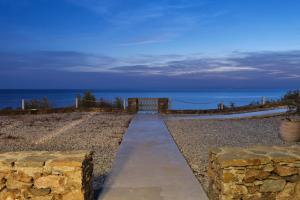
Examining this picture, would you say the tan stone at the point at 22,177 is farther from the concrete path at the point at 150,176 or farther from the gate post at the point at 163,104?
the gate post at the point at 163,104

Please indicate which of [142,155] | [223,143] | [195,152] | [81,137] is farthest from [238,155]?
[81,137]

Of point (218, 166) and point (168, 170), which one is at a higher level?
point (218, 166)

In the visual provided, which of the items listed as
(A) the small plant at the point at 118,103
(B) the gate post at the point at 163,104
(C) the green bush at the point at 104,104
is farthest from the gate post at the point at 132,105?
(C) the green bush at the point at 104,104

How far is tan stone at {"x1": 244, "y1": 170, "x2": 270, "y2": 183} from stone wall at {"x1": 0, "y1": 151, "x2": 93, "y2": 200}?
77.5 inches

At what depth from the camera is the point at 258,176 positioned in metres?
3.89

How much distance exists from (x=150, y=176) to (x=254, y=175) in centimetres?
185

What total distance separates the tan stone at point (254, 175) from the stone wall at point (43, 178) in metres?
1.97

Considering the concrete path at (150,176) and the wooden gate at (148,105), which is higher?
the wooden gate at (148,105)

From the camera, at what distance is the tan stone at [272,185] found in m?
3.91

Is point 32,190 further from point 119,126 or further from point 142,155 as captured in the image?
point 119,126

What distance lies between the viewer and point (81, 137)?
10.0m

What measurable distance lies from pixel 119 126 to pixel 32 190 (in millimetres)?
8659

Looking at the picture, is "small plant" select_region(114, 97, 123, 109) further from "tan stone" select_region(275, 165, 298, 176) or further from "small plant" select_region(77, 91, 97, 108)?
"tan stone" select_region(275, 165, 298, 176)

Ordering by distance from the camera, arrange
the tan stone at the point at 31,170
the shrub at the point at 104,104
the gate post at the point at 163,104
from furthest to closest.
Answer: the shrub at the point at 104,104
the gate post at the point at 163,104
the tan stone at the point at 31,170
